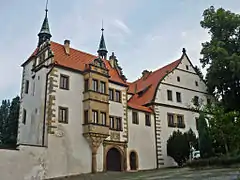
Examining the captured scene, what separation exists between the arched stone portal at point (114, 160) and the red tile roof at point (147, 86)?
22.1 feet

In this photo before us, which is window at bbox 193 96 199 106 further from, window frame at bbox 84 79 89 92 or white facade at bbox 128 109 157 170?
window frame at bbox 84 79 89 92

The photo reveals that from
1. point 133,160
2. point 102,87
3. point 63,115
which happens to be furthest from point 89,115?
point 133,160

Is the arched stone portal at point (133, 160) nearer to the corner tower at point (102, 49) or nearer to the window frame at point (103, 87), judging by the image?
the window frame at point (103, 87)

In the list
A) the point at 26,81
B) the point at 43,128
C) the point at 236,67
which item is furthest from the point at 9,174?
the point at 236,67

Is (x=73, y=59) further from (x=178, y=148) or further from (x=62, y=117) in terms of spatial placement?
(x=178, y=148)

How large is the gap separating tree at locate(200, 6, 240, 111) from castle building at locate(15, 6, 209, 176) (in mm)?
4774

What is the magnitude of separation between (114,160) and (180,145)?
290 inches

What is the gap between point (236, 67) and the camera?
33938mm

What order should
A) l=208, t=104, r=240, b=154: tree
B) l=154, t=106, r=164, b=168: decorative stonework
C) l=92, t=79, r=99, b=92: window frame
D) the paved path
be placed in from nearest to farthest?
the paved path, l=208, t=104, r=240, b=154: tree, l=92, t=79, r=99, b=92: window frame, l=154, t=106, r=164, b=168: decorative stonework

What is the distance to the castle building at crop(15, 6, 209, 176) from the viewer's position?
27.3 meters

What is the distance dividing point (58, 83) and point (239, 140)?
16871 mm

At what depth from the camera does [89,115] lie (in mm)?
28391

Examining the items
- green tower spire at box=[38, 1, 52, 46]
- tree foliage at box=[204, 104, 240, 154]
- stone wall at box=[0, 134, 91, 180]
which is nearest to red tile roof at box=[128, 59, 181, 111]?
tree foliage at box=[204, 104, 240, 154]

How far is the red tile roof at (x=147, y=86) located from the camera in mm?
37250
